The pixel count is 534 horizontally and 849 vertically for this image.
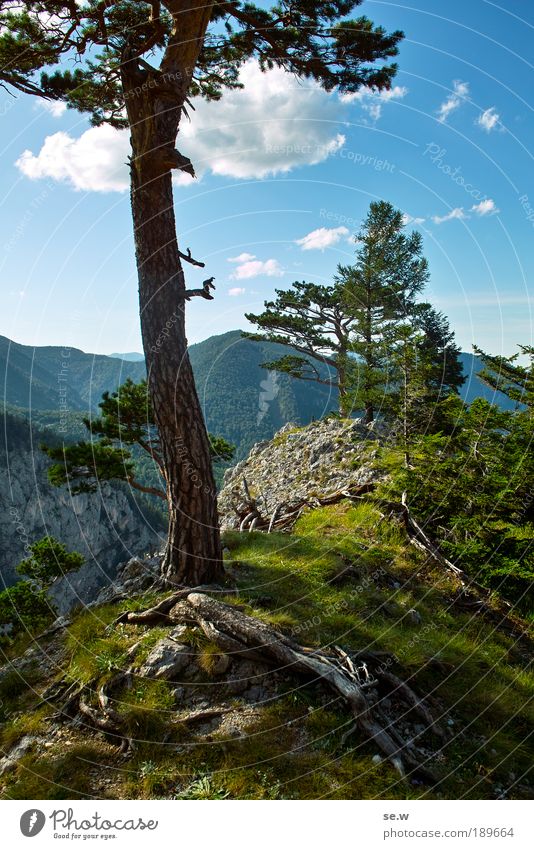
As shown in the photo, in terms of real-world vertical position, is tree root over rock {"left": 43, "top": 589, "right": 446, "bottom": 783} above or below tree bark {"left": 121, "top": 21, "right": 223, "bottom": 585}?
below

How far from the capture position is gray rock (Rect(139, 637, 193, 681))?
4.55 m

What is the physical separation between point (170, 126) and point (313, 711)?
7.52 metres

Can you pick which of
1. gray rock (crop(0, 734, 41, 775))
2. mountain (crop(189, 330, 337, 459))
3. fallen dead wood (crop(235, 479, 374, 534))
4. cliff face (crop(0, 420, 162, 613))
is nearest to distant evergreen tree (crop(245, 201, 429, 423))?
fallen dead wood (crop(235, 479, 374, 534))

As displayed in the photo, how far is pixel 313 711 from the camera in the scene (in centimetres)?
415

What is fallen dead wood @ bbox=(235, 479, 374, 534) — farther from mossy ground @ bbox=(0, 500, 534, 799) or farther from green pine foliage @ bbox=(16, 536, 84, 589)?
A: green pine foliage @ bbox=(16, 536, 84, 589)

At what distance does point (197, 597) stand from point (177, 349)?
3441 millimetres

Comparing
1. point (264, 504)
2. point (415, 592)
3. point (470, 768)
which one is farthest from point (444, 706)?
point (264, 504)

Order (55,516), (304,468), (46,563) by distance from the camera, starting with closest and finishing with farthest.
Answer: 1. (46,563)
2. (304,468)
3. (55,516)

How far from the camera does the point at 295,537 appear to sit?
9.14 meters

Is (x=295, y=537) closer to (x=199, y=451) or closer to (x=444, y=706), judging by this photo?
(x=199, y=451)

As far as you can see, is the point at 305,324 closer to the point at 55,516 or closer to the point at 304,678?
the point at 304,678

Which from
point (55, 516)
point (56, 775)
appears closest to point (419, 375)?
point (56, 775)

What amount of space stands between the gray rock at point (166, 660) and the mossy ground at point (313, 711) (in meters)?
0.15

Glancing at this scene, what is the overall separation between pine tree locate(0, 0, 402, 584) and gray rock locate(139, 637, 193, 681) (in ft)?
5.23
